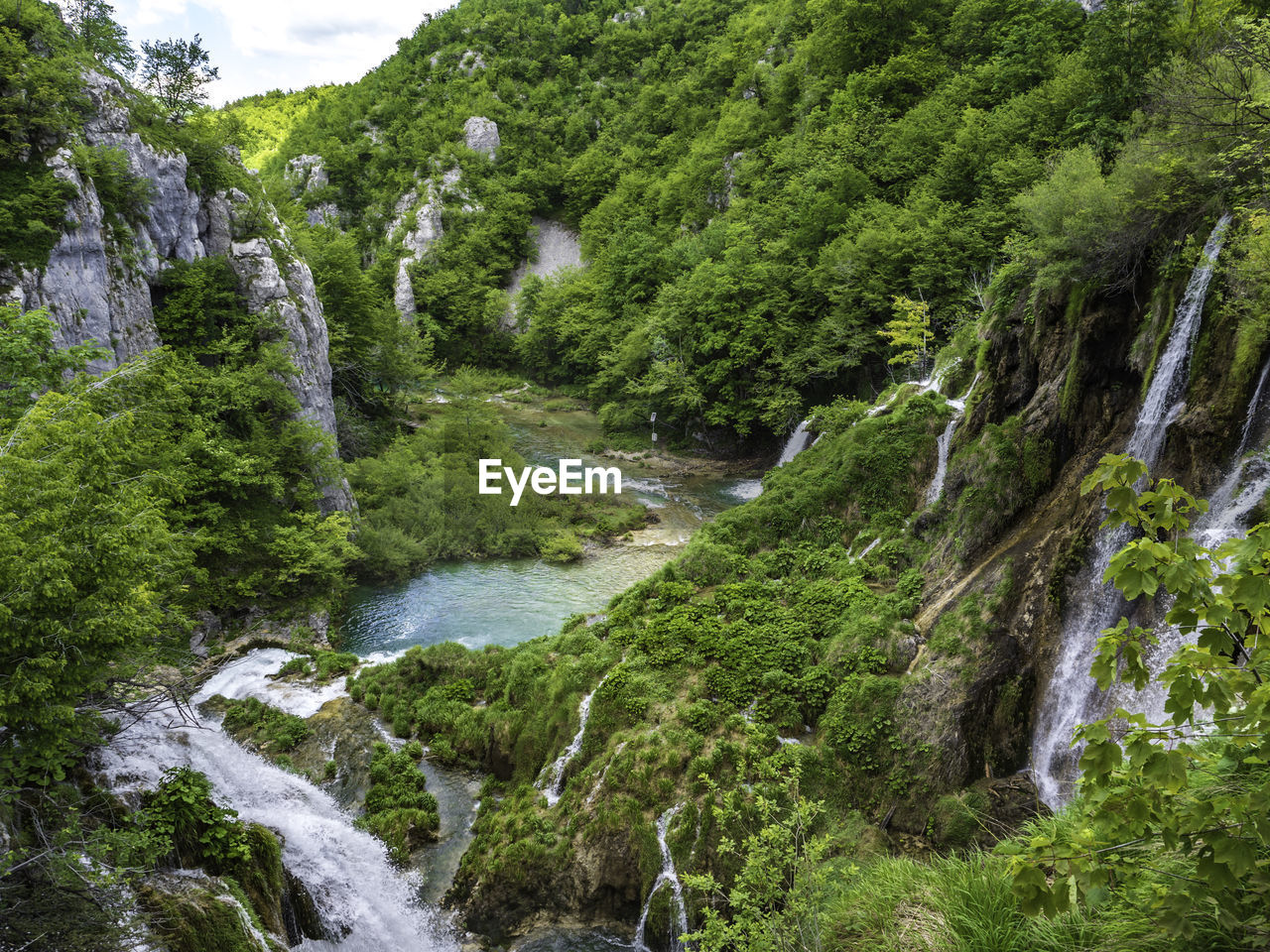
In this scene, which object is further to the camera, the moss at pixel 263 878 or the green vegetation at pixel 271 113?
the green vegetation at pixel 271 113

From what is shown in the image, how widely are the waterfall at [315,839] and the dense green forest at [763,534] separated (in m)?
0.40

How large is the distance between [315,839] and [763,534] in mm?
11226

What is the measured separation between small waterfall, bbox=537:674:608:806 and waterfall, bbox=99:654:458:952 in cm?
249

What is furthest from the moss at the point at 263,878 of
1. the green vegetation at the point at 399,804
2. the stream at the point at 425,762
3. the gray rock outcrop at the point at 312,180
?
the gray rock outcrop at the point at 312,180

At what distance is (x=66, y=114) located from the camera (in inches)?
717

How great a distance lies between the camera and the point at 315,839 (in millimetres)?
10633

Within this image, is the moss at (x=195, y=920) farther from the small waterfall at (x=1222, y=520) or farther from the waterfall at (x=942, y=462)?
the waterfall at (x=942, y=462)

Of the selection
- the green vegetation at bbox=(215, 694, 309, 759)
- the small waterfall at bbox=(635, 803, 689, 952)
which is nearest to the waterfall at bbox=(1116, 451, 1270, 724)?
the small waterfall at bbox=(635, 803, 689, 952)

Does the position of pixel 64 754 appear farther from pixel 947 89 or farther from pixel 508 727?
pixel 947 89

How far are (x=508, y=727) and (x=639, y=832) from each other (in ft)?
13.8

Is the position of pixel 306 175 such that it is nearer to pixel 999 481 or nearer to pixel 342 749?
pixel 342 749

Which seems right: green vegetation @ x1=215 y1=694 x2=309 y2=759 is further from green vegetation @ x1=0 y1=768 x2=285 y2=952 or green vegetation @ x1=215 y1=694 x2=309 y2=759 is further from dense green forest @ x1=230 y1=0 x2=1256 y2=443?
dense green forest @ x1=230 y1=0 x2=1256 y2=443

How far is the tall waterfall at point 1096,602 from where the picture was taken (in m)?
8.80

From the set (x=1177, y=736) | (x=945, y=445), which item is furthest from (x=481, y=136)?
(x=1177, y=736)
